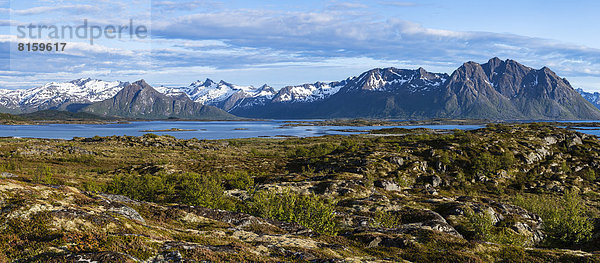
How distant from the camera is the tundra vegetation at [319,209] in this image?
18.7 m

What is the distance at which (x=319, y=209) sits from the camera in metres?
38.7

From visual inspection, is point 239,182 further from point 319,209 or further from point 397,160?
point 397,160

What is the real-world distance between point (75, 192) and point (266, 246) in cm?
1680

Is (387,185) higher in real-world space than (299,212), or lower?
lower

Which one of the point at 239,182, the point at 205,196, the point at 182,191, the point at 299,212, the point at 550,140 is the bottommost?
the point at 239,182

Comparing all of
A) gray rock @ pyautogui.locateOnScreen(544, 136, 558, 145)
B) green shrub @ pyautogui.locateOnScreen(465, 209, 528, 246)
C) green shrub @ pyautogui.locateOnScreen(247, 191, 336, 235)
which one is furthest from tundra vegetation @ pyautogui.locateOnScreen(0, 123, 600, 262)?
gray rock @ pyautogui.locateOnScreen(544, 136, 558, 145)

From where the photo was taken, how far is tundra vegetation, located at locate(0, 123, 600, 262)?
18.7 meters

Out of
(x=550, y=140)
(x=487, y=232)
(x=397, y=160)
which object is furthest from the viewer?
(x=550, y=140)

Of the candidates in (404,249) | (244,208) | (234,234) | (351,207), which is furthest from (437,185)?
(234,234)

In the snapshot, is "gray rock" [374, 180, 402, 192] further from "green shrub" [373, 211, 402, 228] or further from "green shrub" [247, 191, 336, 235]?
"green shrub" [247, 191, 336, 235]

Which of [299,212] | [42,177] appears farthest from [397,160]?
[42,177]

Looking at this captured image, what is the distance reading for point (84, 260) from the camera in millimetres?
14320

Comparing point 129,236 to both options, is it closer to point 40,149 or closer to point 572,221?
point 572,221

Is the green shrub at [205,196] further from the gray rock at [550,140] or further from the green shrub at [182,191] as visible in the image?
the gray rock at [550,140]
